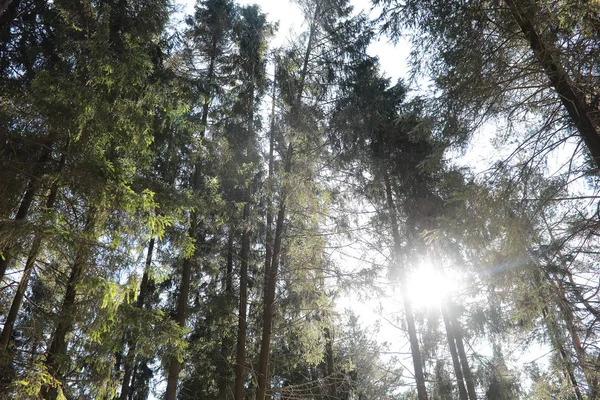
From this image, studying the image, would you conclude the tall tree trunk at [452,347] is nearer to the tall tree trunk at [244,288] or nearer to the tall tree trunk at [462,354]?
the tall tree trunk at [462,354]

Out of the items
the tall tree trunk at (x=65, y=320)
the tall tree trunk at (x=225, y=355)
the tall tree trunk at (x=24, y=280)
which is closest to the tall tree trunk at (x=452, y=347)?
→ the tall tree trunk at (x=225, y=355)

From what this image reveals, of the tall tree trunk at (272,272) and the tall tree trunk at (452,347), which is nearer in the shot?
the tall tree trunk at (272,272)

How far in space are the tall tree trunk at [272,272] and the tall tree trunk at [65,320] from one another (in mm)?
3759

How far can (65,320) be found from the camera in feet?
17.4

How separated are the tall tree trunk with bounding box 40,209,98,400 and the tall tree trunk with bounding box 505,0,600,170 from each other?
6.56m

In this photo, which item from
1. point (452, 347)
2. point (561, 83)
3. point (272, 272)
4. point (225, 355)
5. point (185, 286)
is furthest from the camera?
point (225, 355)

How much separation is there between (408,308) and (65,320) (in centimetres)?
741

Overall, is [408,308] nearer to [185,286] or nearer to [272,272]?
[272,272]

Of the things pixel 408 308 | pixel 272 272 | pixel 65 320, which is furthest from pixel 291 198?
pixel 65 320

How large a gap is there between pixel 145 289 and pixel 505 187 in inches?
368

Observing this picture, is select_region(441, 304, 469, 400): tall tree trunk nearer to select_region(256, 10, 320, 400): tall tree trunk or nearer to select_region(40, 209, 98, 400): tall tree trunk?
select_region(256, 10, 320, 400): tall tree trunk

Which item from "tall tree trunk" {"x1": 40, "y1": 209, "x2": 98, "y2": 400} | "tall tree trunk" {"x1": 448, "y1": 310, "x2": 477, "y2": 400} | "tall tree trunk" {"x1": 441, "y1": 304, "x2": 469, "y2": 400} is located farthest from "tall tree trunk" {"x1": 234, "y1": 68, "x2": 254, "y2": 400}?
"tall tree trunk" {"x1": 448, "y1": 310, "x2": 477, "y2": 400}

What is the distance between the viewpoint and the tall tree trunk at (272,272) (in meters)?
7.73

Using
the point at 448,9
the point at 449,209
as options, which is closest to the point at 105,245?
the point at 448,9
